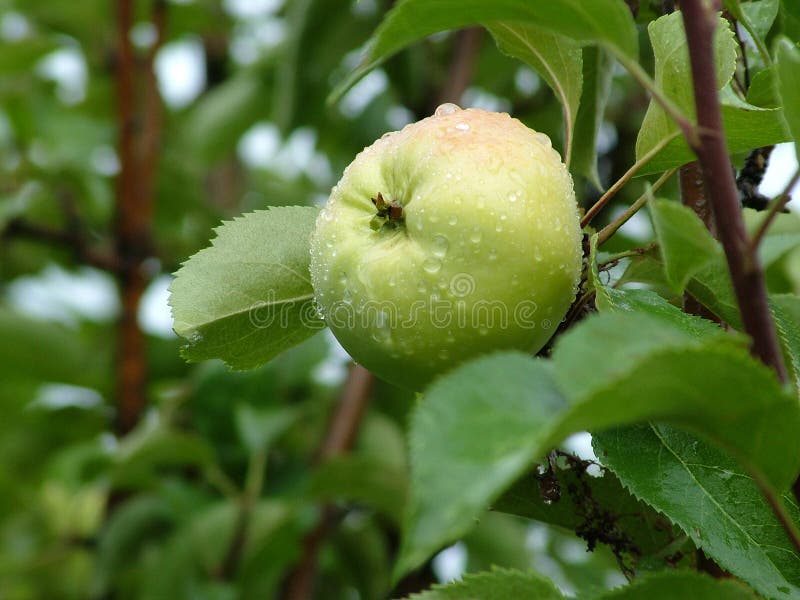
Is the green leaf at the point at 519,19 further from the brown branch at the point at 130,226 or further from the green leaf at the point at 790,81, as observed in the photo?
the brown branch at the point at 130,226

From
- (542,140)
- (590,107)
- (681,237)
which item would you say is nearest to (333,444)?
(590,107)

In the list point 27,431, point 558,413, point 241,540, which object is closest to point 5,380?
point 27,431

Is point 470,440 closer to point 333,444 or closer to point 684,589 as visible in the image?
point 684,589

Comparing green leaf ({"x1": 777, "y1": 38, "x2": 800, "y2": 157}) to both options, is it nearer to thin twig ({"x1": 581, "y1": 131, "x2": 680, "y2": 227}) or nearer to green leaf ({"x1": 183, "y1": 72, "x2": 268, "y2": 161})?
thin twig ({"x1": 581, "y1": 131, "x2": 680, "y2": 227})

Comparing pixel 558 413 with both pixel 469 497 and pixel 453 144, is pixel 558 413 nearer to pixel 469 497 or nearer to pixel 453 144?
pixel 469 497

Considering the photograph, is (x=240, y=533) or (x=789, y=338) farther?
(x=240, y=533)

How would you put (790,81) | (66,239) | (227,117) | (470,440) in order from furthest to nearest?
(227,117)
(66,239)
(790,81)
(470,440)
